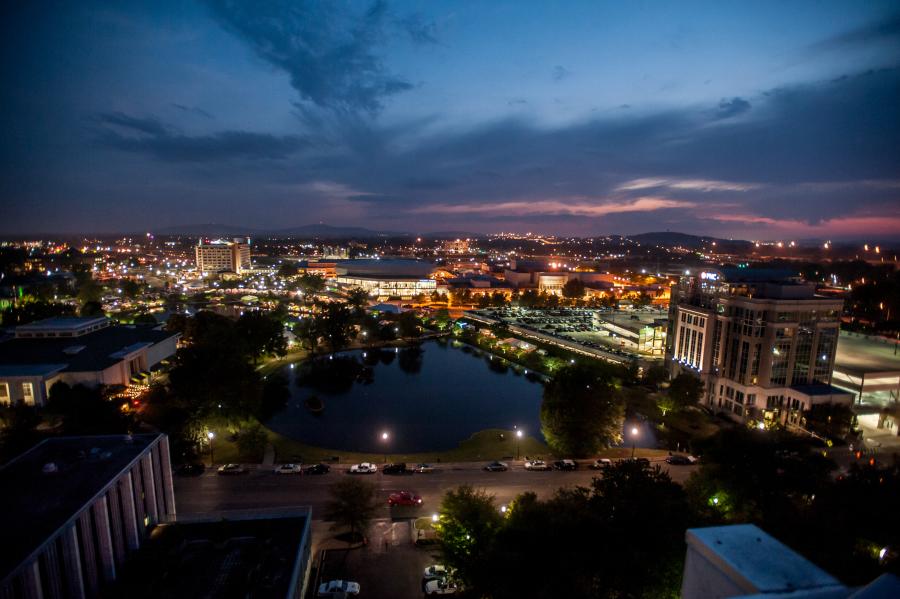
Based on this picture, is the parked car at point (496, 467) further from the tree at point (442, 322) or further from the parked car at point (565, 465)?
the tree at point (442, 322)

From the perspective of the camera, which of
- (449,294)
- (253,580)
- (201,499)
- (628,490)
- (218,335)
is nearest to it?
(253,580)

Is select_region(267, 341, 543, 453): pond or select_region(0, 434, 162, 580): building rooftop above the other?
select_region(0, 434, 162, 580): building rooftop

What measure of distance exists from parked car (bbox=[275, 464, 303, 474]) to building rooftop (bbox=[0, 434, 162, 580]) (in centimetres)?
565

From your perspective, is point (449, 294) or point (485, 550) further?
point (449, 294)

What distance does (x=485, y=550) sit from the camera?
35.3 ft

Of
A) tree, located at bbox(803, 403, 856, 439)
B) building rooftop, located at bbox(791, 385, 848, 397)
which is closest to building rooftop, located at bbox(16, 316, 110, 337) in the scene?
tree, located at bbox(803, 403, 856, 439)

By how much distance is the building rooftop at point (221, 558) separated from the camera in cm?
961

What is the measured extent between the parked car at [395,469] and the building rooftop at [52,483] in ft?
26.4

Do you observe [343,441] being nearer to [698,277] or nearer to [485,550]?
[485,550]

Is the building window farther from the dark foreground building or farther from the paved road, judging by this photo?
the dark foreground building

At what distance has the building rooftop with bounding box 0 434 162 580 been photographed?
8.70 m

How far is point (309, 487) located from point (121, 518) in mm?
6370

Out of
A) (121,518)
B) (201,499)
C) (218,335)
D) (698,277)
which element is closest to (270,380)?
(218,335)

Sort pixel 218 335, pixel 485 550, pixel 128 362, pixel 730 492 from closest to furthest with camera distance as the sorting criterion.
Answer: pixel 485 550 < pixel 730 492 < pixel 128 362 < pixel 218 335
